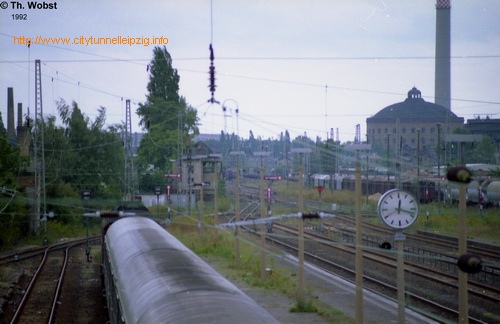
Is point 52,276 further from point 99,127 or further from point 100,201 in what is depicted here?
point 99,127

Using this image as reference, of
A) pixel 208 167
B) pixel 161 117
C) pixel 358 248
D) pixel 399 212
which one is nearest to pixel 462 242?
pixel 399 212

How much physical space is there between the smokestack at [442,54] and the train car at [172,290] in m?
5.29

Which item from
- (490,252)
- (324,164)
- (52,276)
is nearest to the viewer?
(490,252)

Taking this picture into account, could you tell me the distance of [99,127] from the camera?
4794 centimetres

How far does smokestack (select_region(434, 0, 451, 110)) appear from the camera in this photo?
32.2ft

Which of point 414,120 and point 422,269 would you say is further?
point 414,120

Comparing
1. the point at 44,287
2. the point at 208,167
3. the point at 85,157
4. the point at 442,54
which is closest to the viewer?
the point at 442,54

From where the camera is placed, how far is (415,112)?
1905 cm

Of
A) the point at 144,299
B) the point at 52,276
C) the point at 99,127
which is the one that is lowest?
the point at 52,276

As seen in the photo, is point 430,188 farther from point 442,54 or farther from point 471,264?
point 471,264

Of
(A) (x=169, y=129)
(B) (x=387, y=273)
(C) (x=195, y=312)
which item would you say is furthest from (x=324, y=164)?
(C) (x=195, y=312)

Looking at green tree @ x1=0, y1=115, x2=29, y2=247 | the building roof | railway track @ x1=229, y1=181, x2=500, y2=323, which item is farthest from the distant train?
green tree @ x1=0, y1=115, x2=29, y2=247

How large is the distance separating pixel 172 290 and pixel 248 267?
1349 cm

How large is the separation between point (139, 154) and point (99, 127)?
8228mm
